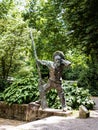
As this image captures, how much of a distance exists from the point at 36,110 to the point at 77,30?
10.9 feet

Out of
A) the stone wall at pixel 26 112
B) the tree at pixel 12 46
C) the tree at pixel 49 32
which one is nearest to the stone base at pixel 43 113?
the stone wall at pixel 26 112

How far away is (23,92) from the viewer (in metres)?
13.0

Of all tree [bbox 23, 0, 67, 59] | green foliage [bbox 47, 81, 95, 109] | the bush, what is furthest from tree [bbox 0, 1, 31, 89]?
tree [bbox 23, 0, 67, 59]

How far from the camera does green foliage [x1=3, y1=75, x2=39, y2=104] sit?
40.5ft

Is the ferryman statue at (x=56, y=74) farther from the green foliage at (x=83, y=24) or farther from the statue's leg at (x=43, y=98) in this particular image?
the green foliage at (x=83, y=24)

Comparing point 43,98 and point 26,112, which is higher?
point 43,98

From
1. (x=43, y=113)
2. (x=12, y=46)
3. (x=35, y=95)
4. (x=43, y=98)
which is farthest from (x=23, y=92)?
(x=43, y=113)

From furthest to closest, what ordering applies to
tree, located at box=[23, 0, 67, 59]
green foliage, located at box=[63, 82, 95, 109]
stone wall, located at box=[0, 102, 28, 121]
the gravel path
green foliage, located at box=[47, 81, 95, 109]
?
tree, located at box=[23, 0, 67, 59]
green foliage, located at box=[63, 82, 95, 109]
green foliage, located at box=[47, 81, 95, 109]
stone wall, located at box=[0, 102, 28, 121]
the gravel path

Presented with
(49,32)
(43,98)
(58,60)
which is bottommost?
(43,98)

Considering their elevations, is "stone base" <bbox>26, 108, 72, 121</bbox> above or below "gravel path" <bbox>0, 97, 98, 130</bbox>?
above

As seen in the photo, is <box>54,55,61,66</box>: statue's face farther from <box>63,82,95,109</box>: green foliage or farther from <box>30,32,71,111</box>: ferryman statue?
<box>63,82,95,109</box>: green foliage

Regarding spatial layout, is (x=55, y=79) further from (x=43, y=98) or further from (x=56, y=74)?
(x=43, y=98)

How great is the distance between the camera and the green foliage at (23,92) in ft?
40.5

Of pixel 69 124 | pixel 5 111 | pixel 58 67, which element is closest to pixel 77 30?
pixel 58 67
